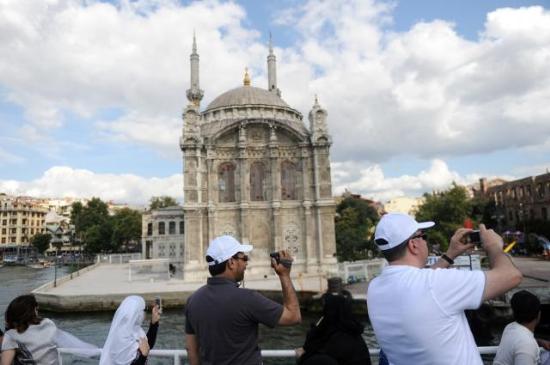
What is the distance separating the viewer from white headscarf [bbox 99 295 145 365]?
3490 millimetres

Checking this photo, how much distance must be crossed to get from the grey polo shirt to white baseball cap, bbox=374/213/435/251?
951 mm

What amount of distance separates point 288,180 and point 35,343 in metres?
27.9

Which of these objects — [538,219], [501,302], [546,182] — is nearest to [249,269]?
[501,302]

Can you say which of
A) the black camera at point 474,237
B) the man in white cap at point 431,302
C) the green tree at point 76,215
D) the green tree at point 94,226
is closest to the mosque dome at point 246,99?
the black camera at point 474,237

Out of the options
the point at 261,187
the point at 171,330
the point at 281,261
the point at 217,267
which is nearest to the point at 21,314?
the point at 217,267

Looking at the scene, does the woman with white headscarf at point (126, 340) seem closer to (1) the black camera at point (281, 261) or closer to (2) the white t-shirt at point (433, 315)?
(1) the black camera at point (281, 261)

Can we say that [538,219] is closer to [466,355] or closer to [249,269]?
[249,269]

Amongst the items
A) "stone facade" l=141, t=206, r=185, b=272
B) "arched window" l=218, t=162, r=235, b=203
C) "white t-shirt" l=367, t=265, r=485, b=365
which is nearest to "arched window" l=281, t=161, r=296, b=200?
"arched window" l=218, t=162, r=235, b=203

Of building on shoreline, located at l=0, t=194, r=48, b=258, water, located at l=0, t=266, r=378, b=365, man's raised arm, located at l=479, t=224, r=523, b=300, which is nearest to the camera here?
man's raised arm, located at l=479, t=224, r=523, b=300

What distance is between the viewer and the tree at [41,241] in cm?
7894

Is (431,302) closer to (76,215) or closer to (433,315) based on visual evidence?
(433,315)

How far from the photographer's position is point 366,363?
8.95 ft

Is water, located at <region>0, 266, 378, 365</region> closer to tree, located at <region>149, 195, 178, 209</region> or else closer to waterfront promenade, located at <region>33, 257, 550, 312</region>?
waterfront promenade, located at <region>33, 257, 550, 312</region>

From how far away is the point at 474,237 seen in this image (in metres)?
2.45
